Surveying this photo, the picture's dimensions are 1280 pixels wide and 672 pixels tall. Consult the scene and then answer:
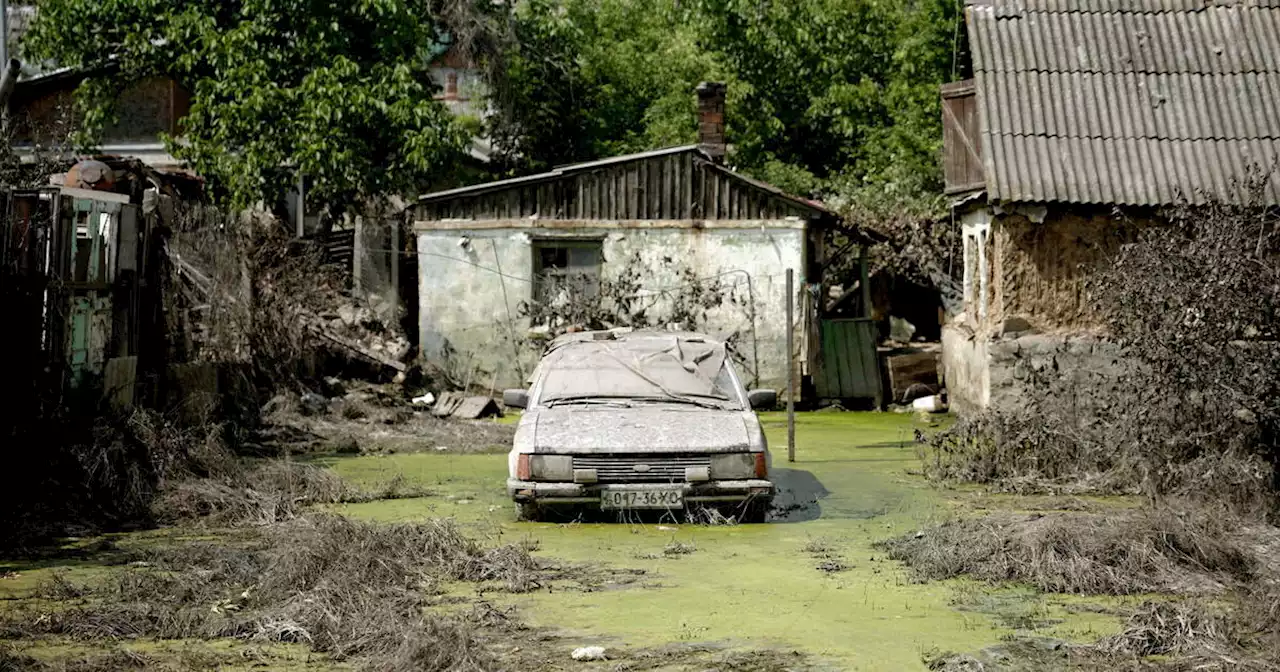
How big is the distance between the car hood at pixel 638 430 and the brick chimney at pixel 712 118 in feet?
43.4

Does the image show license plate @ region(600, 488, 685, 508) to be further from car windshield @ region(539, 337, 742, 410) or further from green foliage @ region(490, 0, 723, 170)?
green foliage @ region(490, 0, 723, 170)

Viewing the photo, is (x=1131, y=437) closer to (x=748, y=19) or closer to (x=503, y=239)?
(x=503, y=239)

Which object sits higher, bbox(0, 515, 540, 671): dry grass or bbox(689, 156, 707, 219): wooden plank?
bbox(689, 156, 707, 219): wooden plank

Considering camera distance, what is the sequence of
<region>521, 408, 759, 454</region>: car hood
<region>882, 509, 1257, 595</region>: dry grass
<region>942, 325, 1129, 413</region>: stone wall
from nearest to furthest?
<region>882, 509, 1257, 595</region>: dry grass → <region>521, 408, 759, 454</region>: car hood → <region>942, 325, 1129, 413</region>: stone wall

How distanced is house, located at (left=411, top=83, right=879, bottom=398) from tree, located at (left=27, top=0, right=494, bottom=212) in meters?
2.63

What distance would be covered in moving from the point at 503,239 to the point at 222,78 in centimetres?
640

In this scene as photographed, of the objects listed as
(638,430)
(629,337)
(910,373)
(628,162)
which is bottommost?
(638,430)

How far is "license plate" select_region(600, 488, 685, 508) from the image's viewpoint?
A: 11.4 meters

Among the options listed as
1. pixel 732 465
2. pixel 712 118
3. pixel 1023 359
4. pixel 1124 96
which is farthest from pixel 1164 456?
pixel 712 118

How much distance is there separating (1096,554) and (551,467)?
415 cm

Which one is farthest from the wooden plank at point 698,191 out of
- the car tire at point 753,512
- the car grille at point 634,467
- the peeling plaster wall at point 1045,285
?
the car grille at point 634,467

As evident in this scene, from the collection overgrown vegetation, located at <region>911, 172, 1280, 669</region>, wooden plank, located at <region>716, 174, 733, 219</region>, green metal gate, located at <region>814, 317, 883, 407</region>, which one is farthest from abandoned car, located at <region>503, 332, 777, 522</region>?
green metal gate, located at <region>814, 317, 883, 407</region>

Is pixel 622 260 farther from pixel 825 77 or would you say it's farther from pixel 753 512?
pixel 825 77

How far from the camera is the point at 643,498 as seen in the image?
1142cm
